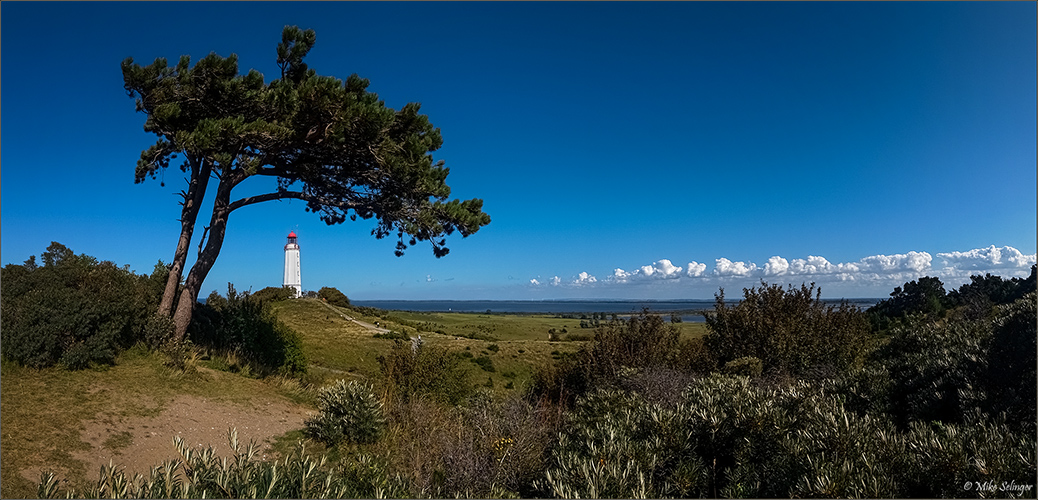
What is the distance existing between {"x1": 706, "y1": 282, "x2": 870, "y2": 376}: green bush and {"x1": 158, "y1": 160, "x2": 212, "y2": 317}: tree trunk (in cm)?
1483

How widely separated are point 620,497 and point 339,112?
32.3 feet

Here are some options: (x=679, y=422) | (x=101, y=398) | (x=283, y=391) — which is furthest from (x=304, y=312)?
(x=679, y=422)

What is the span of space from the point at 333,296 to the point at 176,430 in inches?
1644

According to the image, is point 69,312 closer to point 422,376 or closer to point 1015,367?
point 422,376

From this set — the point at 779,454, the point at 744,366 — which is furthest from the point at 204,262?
the point at 744,366

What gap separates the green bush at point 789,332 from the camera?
43.1 feet

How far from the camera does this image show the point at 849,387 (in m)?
7.22

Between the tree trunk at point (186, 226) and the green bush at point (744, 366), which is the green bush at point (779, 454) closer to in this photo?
the green bush at point (744, 366)

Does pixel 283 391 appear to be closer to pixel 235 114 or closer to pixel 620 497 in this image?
pixel 235 114

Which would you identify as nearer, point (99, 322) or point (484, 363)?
point (99, 322)

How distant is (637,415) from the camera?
594 cm

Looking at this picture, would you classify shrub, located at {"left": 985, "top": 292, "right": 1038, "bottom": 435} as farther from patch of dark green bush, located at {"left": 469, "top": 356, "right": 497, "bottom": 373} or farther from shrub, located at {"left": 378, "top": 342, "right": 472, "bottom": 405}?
patch of dark green bush, located at {"left": 469, "top": 356, "right": 497, "bottom": 373}

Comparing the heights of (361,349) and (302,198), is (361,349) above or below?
below

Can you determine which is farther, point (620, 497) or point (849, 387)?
point (849, 387)
